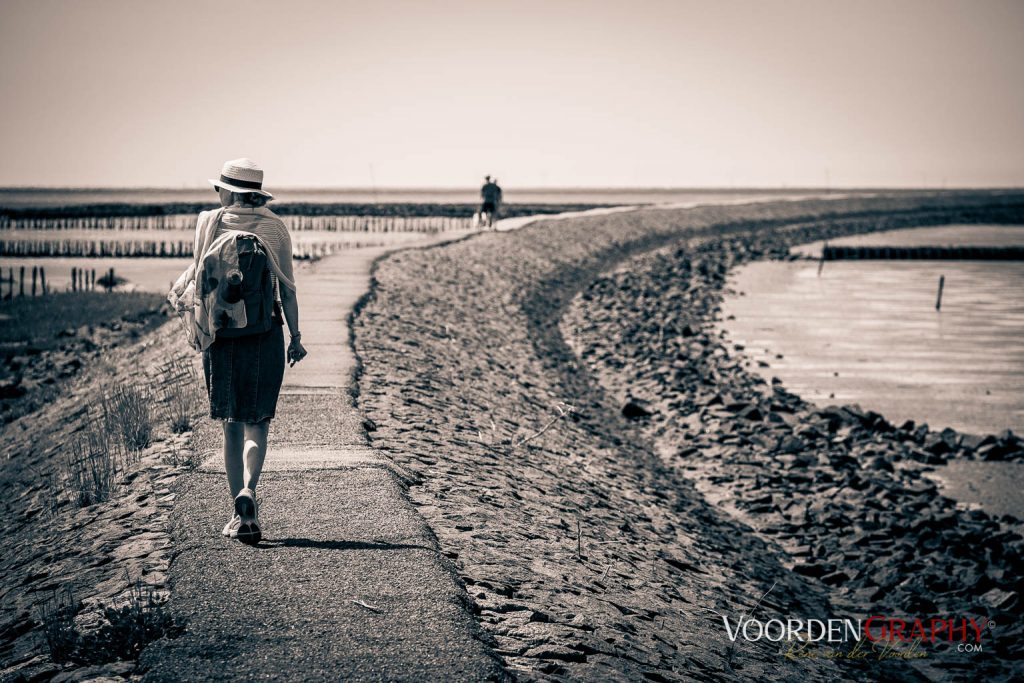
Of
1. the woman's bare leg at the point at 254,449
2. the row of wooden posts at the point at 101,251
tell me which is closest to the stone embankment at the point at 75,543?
the woman's bare leg at the point at 254,449

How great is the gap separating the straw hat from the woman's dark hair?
1.1 inches

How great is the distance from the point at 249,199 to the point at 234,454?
4.21 feet

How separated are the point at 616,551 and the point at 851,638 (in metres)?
1.80

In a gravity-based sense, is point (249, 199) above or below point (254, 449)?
above

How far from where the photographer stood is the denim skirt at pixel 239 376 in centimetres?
441

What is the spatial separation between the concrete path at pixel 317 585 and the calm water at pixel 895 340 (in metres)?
9.23

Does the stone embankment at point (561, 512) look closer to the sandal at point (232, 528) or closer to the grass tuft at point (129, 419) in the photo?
the sandal at point (232, 528)

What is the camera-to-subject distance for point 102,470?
19.2 feet

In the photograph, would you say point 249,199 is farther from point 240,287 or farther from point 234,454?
point 234,454

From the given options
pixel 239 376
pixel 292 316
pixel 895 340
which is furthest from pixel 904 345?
pixel 239 376

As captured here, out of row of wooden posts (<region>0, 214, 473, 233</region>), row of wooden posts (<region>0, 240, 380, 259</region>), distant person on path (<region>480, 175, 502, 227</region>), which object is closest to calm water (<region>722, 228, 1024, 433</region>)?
distant person on path (<region>480, 175, 502, 227</region>)

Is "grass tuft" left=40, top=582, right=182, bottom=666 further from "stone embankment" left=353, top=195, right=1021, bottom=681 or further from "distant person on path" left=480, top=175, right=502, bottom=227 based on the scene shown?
"distant person on path" left=480, top=175, right=502, bottom=227

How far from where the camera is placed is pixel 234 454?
4.52 m

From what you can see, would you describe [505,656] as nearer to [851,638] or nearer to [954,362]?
A: [851,638]
